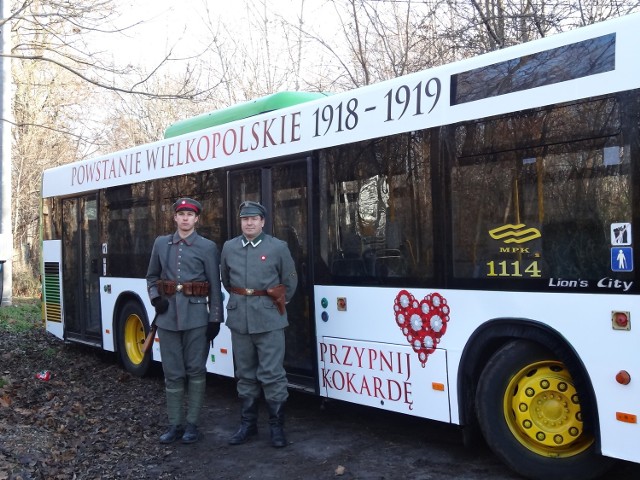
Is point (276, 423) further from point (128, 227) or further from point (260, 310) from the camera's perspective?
point (128, 227)

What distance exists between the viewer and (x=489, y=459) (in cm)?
557

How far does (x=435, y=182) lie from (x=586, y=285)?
1422mm

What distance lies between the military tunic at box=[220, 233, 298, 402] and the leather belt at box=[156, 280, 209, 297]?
28 centimetres

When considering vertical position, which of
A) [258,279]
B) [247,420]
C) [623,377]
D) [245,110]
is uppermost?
[245,110]

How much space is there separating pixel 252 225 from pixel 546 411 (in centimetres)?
270

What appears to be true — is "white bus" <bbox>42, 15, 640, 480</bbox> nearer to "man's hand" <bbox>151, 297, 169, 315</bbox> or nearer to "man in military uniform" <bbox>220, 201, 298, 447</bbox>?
Answer: "man in military uniform" <bbox>220, 201, 298, 447</bbox>

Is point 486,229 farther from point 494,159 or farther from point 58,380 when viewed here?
point 58,380

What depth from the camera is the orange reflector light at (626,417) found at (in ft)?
14.2

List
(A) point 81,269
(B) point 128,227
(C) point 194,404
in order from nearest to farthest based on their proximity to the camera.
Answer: (C) point 194,404, (B) point 128,227, (A) point 81,269

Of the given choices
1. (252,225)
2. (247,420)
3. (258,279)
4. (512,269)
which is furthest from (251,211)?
(512,269)

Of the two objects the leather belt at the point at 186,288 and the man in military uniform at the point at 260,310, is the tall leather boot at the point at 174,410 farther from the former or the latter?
the leather belt at the point at 186,288

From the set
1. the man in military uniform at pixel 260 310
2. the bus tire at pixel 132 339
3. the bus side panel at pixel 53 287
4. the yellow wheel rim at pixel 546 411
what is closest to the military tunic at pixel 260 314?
the man in military uniform at pixel 260 310

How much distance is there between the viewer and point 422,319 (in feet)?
18.3

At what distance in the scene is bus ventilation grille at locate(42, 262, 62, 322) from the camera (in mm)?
11148
